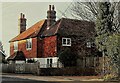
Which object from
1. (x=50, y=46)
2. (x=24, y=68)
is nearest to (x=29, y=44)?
(x=50, y=46)

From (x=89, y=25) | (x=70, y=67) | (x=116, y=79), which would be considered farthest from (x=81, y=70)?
(x=116, y=79)

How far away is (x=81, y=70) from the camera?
45.0 meters

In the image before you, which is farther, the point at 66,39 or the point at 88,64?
the point at 66,39

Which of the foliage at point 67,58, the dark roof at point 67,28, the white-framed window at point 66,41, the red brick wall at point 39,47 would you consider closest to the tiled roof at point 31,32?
the red brick wall at point 39,47

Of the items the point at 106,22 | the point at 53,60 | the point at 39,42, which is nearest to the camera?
the point at 106,22

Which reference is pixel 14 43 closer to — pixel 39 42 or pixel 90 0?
pixel 39 42

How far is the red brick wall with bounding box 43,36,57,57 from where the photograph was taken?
51.7 meters

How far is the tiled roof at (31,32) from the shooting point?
58138 mm

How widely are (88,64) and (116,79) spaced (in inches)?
606

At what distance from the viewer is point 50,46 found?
53.2 metres

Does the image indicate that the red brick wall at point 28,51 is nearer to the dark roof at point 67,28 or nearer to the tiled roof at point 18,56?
the tiled roof at point 18,56

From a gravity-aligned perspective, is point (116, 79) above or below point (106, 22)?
below

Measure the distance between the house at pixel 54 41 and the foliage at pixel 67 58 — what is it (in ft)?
4.74

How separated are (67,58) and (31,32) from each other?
1590 cm
